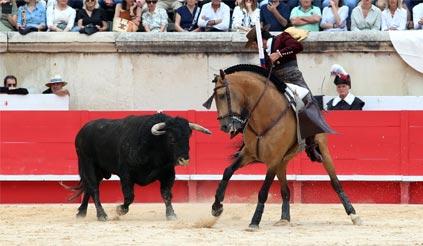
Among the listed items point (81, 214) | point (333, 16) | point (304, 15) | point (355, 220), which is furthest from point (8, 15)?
point (355, 220)

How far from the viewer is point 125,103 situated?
55.0 ft

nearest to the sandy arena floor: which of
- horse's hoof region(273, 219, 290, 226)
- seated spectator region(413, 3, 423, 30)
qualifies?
horse's hoof region(273, 219, 290, 226)

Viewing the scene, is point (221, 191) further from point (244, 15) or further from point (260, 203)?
point (244, 15)

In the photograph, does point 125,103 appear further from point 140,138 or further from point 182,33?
point 140,138

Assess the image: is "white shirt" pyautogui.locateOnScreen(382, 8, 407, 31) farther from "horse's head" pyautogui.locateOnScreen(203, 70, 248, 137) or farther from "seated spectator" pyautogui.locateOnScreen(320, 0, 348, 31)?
"horse's head" pyautogui.locateOnScreen(203, 70, 248, 137)

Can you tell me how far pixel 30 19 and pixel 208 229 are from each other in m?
6.00

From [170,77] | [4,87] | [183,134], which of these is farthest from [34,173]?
[183,134]

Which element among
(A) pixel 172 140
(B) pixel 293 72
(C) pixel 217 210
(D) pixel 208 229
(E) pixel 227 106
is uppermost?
(B) pixel 293 72

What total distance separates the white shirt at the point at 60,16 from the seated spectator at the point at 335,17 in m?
3.07

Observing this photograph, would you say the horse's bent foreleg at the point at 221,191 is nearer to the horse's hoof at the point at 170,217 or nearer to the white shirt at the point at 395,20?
the horse's hoof at the point at 170,217

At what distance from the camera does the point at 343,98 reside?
15.5 metres

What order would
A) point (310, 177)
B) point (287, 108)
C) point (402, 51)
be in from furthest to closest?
point (402, 51) < point (310, 177) < point (287, 108)

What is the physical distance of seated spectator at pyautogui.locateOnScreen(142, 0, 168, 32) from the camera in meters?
16.4

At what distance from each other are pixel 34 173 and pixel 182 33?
8.47 feet
